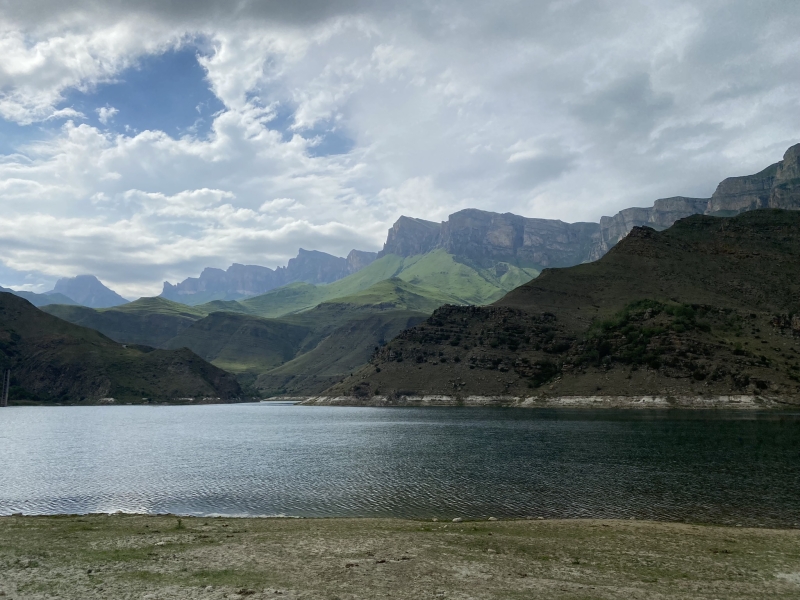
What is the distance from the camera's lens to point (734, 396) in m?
155

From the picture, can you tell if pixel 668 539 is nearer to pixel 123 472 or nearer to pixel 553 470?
pixel 553 470

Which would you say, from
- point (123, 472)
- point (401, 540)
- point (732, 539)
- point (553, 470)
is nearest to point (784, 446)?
point (553, 470)

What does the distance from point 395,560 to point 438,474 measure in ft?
122

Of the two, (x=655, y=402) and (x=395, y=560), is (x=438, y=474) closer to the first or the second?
(x=395, y=560)

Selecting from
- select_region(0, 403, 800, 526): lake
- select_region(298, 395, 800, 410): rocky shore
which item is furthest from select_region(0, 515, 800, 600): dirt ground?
select_region(298, 395, 800, 410): rocky shore

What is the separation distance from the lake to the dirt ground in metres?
9.02

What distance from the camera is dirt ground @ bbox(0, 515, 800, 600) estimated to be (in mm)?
20719

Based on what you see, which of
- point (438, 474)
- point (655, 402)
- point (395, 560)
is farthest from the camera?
point (655, 402)

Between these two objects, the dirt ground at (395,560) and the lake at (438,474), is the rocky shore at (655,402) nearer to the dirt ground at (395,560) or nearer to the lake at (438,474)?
A: the lake at (438,474)

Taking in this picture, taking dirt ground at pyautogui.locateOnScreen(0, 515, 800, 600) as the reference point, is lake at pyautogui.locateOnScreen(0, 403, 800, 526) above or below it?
below

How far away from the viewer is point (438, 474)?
202 feet

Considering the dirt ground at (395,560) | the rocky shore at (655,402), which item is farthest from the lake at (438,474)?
the rocky shore at (655,402)

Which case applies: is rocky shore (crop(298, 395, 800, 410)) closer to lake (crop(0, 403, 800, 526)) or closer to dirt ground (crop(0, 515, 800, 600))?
lake (crop(0, 403, 800, 526))

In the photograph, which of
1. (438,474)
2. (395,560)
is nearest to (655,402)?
(438,474)
